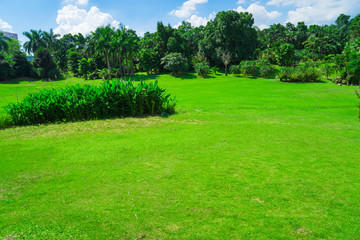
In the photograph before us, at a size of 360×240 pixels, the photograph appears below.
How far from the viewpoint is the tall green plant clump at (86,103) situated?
34.7ft

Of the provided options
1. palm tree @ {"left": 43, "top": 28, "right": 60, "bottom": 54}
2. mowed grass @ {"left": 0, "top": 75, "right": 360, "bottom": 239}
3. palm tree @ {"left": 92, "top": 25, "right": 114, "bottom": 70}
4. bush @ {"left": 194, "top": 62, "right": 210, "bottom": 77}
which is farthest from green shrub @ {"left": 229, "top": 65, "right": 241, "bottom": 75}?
palm tree @ {"left": 43, "top": 28, "right": 60, "bottom": 54}

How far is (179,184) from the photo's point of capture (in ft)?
15.3

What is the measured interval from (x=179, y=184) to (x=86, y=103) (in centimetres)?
844

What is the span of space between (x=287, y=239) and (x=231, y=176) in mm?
1962

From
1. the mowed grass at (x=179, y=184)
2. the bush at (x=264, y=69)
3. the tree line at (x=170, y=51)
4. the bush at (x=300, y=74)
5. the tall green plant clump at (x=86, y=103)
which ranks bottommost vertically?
the mowed grass at (x=179, y=184)

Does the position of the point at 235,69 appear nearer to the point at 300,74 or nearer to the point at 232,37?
the point at 232,37

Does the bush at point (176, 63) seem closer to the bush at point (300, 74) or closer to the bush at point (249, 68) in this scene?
the bush at point (249, 68)

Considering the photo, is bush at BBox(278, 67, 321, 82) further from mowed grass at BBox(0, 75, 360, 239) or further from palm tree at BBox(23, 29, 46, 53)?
palm tree at BBox(23, 29, 46, 53)

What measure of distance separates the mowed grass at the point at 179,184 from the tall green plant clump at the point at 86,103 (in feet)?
5.41

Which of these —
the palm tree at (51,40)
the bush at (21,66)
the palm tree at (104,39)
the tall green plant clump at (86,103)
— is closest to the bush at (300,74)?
the tall green plant clump at (86,103)

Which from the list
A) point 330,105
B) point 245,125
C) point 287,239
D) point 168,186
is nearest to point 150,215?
point 168,186

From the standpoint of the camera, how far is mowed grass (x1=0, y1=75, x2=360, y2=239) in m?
3.37

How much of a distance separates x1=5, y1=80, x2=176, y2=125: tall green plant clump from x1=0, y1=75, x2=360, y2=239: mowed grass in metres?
1.65

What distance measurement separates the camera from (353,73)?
3100 centimetres
